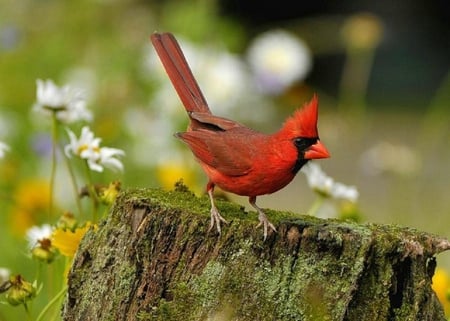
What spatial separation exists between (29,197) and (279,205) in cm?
270

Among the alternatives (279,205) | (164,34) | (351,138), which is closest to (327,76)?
(351,138)

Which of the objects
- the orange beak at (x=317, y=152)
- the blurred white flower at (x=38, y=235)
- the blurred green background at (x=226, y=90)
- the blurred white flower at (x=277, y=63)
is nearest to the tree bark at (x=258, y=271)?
the orange beak at (x=317, y=152)

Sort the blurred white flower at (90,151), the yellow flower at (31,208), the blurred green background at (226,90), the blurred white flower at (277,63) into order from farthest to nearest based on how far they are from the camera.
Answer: the blurred white flower at (277,63), the blurred green background at (226,90), the yellow flower at (31,208), the blurred white flower at (90,151)

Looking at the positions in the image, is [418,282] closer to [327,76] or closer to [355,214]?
[355,214]

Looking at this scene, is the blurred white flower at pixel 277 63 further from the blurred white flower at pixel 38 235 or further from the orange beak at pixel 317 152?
the orange beak at pixel 317 152

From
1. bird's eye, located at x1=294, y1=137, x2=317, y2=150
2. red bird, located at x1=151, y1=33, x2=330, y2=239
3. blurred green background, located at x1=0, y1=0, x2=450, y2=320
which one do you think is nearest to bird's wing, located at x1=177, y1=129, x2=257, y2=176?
red bird, located at x1=151, y1=33, x2=330, y2=239

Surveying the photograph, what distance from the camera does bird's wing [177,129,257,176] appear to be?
2.74 m

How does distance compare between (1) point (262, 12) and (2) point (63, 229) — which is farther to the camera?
(1) point (262, 12)

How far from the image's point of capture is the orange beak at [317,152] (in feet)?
8.61

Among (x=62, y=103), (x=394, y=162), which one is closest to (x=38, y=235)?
(x=62, y=103)

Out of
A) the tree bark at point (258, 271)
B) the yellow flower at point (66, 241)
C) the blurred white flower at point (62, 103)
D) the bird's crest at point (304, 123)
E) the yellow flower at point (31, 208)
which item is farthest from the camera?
the yellow flower at point (31, 208)

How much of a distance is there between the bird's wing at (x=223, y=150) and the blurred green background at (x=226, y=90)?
558 mm

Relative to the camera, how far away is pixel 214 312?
7.73 ft

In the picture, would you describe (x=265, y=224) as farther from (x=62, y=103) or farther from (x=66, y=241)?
(x=62, y=103)
